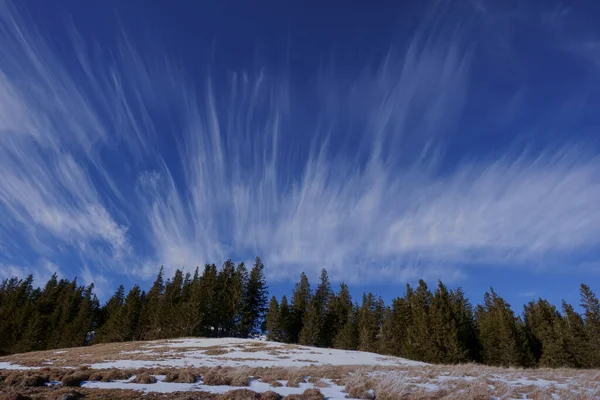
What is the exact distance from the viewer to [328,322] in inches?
2571

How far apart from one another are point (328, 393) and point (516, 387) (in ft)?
28.4

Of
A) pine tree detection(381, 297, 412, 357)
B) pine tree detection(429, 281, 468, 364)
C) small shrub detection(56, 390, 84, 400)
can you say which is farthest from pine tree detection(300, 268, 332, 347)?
small shrub detection(56, 390, 84, 400)

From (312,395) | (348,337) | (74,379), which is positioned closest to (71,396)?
(74,379)

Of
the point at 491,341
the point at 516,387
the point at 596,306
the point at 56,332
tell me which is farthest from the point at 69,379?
the point at 596,306

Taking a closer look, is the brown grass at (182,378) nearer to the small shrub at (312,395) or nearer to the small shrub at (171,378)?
the small shrub at (171,378)

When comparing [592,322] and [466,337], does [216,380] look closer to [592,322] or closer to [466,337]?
[466,337]

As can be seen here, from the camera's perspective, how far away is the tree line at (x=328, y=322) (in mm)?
48062

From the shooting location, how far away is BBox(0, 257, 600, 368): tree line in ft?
158

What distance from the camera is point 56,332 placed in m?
61.3

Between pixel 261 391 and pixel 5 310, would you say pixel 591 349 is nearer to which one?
pixel 261 391

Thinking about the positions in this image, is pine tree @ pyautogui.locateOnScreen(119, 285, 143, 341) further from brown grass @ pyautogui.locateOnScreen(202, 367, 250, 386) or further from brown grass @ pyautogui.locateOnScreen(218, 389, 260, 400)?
brown grass @ pyautogui.locateOnScreen(218, 389, 260, 400)

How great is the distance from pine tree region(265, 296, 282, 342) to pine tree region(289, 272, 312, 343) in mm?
5065

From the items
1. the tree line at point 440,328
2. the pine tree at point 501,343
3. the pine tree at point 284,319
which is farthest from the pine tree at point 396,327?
the pine tree at point 284,319

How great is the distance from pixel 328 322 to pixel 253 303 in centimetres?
1716
